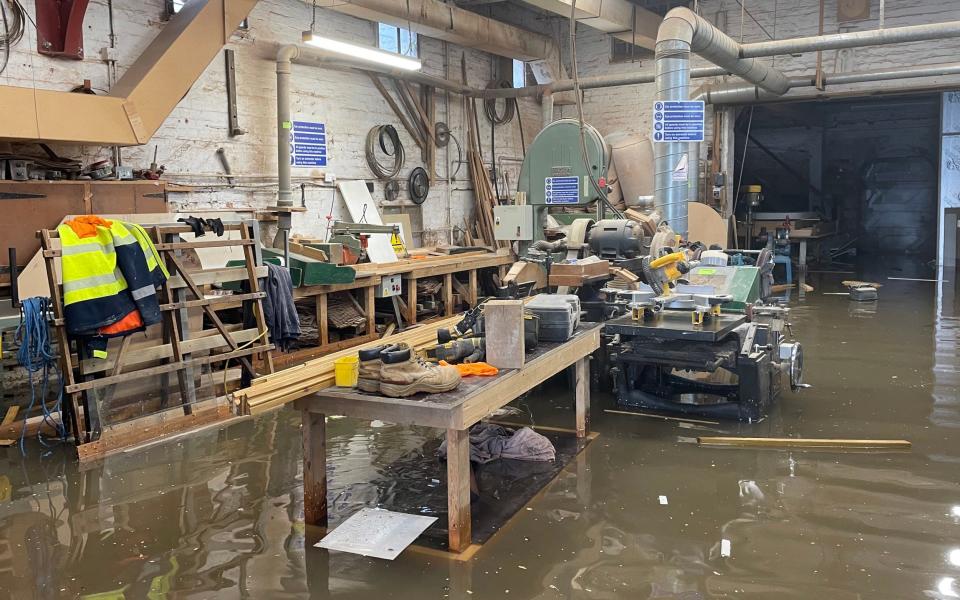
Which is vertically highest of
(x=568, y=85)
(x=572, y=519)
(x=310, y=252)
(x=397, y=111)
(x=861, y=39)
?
(x=568, y=85)

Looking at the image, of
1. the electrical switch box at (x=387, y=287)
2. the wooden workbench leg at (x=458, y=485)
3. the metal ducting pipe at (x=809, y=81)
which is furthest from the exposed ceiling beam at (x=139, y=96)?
the metal ducting pipe at (x=809, y=81)

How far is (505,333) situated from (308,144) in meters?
5.26

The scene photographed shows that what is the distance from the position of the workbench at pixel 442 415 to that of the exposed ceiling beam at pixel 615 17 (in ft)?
→ 18.8

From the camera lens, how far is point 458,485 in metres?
2.75

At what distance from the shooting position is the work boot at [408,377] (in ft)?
8.96

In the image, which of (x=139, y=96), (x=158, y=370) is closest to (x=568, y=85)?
(x=139, y=96)

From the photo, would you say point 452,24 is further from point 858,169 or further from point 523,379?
point 858,169

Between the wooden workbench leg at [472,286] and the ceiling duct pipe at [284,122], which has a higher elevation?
the ceiling duct pipe at [284,122]

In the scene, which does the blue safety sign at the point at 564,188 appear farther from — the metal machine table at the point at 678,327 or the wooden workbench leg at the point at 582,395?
the wooden workbench leg at the point at 582,395

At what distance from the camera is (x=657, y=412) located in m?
4.46

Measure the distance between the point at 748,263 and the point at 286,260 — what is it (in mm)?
3502

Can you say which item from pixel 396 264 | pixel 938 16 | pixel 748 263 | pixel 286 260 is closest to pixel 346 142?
pixel 396 264

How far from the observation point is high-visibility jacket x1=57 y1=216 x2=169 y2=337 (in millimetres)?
3842

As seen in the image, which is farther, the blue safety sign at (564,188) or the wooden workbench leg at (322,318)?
the blue safety sign at (564,188)
